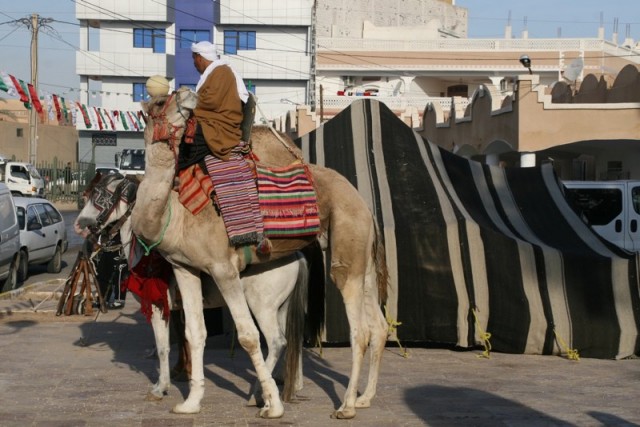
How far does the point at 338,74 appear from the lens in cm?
6431

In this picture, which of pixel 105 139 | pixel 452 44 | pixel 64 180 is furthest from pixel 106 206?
pixel 105 139

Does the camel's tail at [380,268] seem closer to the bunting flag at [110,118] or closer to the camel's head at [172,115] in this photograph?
the camel's head at [172,115]

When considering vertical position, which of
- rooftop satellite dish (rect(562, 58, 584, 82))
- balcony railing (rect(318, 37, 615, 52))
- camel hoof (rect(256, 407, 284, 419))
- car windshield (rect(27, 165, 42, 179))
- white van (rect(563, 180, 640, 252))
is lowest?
camel hoof (rect(256, 407, 284, 419))

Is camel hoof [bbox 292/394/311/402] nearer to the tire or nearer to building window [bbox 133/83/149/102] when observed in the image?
the tire

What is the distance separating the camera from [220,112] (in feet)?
25.5

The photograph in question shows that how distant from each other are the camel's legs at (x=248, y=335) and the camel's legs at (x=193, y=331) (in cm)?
34

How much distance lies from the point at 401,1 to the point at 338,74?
60.1ft

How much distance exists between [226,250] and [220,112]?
103 centimetres

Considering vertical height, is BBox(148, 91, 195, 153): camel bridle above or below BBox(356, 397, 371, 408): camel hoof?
above

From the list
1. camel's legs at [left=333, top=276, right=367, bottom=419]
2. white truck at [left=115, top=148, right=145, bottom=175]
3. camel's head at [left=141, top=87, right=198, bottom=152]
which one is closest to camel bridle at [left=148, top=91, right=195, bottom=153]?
camel's head at [left=141, top=87, right=198, bottom=152]

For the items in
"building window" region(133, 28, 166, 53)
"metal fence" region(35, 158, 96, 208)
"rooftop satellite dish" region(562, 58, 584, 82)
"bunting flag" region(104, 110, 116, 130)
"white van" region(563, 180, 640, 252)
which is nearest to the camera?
"white van" region(563, 180, 640, 252)

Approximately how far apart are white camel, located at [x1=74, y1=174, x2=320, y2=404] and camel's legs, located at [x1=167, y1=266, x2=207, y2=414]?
482mm

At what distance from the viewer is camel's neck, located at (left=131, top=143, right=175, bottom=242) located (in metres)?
7.66

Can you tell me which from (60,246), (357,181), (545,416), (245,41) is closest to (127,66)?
(245,41)
